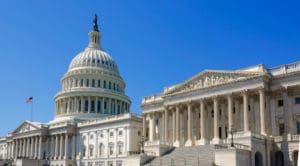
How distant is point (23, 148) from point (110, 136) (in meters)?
35.3

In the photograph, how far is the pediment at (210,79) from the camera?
6512 centimetres

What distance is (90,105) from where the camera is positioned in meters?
118

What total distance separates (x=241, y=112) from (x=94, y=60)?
69.4 meters

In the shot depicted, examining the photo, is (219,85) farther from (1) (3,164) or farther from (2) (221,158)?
(1) (3,164)

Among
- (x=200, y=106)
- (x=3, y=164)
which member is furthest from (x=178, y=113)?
(x=3, y=164)

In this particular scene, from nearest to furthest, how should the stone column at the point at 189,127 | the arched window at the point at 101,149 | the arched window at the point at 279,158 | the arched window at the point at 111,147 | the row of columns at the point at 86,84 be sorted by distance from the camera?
the arched window at the point at 279,158
the stone column at the point at 189,127
the arched window at the point at 111,147
the arched window at the point at 101,149
the row of columns at the point at 86,84

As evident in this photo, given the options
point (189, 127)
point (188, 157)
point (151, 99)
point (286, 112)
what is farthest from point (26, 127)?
point (286, 112)

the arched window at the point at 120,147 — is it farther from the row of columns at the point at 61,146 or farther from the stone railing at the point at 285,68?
the stone railing at the point at 285,68

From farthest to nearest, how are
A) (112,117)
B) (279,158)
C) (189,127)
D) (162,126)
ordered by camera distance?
(112,117)
(162,126)
(189,127)
(279,158)

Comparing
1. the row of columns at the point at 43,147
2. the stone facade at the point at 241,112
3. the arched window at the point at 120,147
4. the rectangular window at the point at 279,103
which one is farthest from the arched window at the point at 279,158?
the row of columns at the point at 43,147

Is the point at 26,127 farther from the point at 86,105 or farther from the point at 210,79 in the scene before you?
the point at 210,79

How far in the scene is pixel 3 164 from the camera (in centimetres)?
11162

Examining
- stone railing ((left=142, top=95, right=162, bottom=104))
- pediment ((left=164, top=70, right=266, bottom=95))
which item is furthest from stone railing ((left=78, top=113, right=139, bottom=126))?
pediment ((left=164, top=70, right=266, bottom=95))

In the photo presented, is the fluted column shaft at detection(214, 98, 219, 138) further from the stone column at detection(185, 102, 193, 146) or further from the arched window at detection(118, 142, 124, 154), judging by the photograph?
the arched window at detection(118, 142, 124, 154)
